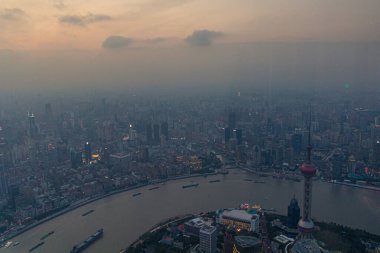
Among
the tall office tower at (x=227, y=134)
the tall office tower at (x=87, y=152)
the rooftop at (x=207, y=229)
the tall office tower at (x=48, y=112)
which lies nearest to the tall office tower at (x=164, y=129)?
the tall office tower at (x=227, y=134)

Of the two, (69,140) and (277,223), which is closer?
(277,223)

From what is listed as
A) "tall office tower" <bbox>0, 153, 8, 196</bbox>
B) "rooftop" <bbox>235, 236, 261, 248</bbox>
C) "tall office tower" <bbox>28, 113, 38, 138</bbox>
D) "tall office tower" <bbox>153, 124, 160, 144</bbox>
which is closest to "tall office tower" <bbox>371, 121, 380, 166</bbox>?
"rooftop" <bbox>235, 236, 261, 248</bbox>

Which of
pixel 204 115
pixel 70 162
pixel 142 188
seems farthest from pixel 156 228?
pixel 204 115

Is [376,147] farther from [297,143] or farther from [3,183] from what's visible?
[3,183]

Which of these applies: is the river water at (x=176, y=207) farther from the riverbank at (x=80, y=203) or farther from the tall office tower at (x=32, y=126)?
the tall office tower at (x=32, y=126)

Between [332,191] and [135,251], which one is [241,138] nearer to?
[332,191]
